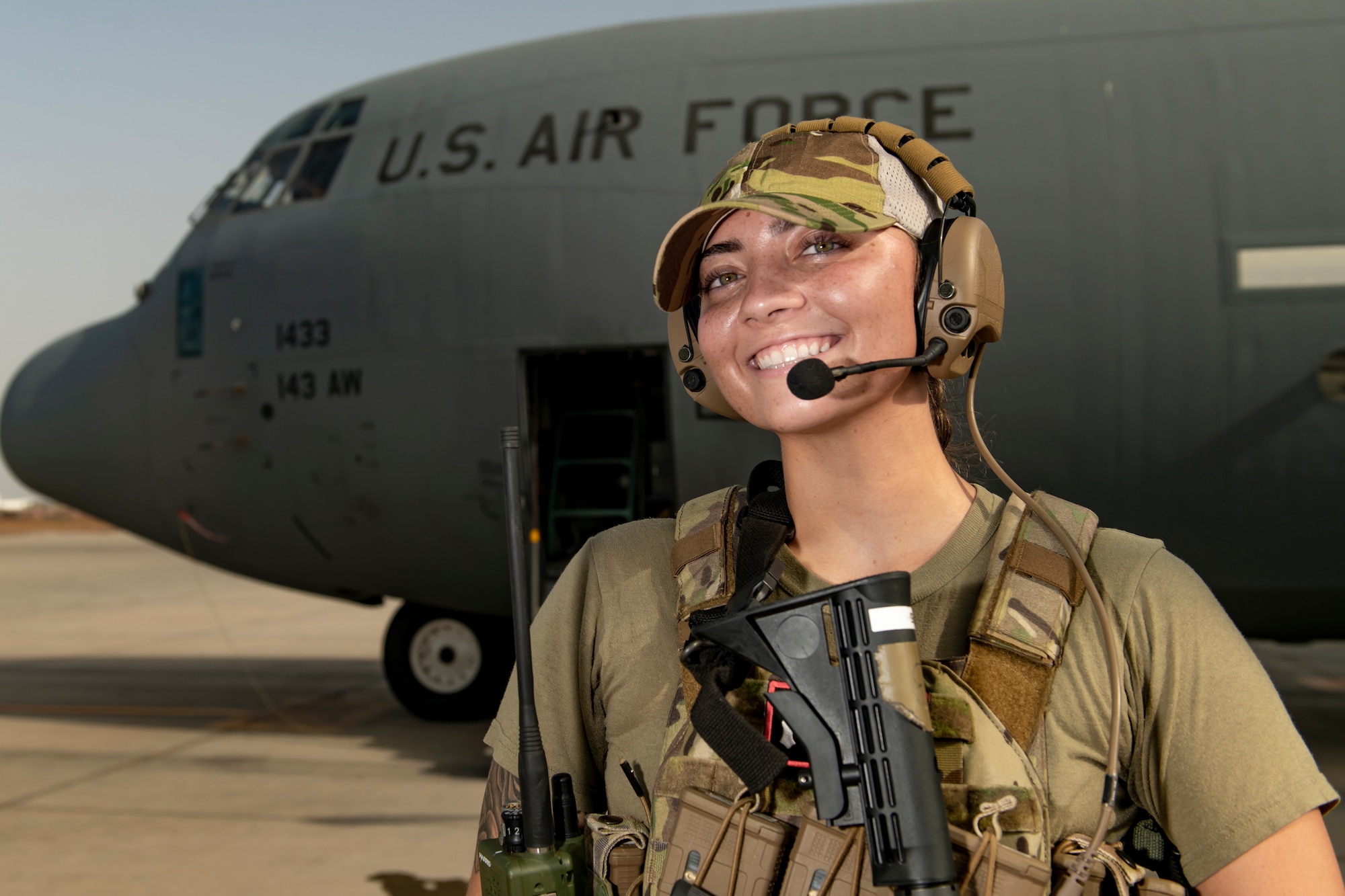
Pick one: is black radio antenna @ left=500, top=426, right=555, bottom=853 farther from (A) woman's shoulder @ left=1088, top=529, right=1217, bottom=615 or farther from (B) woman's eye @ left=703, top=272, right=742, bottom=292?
→ (A) woman's shoulder @ left=1088, top=529, right=1217, bottom=615

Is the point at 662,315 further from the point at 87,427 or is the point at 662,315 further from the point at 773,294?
the point at 773,294

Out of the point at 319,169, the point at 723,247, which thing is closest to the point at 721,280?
the point at 723,247

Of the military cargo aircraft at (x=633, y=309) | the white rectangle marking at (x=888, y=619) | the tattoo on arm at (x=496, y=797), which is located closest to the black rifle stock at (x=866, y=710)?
the white rectangle marking at (x=888, y=619)

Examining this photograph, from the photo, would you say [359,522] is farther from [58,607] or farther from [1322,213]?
[58,607]

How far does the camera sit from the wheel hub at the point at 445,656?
7980 mm

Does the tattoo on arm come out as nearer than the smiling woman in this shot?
No

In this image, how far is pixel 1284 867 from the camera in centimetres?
142

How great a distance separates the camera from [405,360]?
6.64 metres

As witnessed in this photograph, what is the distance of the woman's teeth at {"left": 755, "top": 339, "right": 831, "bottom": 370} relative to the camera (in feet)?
5.44

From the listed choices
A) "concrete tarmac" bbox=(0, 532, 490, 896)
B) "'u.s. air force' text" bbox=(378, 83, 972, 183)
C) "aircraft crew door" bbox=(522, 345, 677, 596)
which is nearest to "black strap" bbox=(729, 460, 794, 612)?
"concrete tarmac" bbox=(0, 532, 490, 896)

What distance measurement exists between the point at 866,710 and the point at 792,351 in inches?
21.9

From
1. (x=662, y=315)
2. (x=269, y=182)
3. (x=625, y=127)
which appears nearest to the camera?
(x=662, y=315)

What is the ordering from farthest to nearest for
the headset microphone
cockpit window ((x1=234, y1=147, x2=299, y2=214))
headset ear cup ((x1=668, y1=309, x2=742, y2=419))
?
cockpit window ((x1=234, y1=147, x2=299, y2=214))
headset ear cup ((x1=668, y1=309, x2=742, y2=419))
the headset microphone

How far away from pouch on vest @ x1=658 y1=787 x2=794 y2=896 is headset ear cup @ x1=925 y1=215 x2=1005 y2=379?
27.6 inches
